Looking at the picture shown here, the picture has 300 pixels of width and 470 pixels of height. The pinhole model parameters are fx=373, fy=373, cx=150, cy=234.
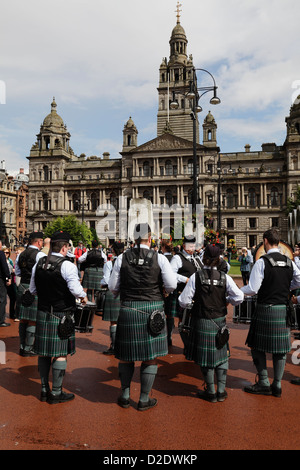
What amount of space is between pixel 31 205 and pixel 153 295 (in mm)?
68046

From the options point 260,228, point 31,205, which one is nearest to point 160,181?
point 260,228

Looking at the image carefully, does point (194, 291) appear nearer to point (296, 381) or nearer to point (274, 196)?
point (296, 381)

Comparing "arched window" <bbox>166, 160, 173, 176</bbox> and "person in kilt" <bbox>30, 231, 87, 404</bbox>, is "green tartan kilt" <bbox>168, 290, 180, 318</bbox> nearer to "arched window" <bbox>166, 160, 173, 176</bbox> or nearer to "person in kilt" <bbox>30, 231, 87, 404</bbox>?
"person in kilt" <bbox>30, 231, 87, 404</bbox>

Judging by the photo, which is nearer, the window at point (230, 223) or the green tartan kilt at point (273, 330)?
the green tartan kilt at point (273, 330)

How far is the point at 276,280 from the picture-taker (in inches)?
201

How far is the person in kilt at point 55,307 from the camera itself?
489cm

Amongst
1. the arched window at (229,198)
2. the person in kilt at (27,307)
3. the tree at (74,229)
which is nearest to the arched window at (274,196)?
the arched window at (229,198)

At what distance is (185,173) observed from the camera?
62.0 metres

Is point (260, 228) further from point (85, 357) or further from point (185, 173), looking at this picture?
point (85, 357)

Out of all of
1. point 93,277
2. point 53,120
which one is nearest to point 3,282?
point 93,277

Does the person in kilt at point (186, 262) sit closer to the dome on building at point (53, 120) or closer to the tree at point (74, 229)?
the tree at point (74, 229)

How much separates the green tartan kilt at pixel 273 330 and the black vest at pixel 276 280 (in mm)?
114

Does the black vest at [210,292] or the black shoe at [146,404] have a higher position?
the black vest at [210,292]

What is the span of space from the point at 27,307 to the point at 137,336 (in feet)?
9.81
